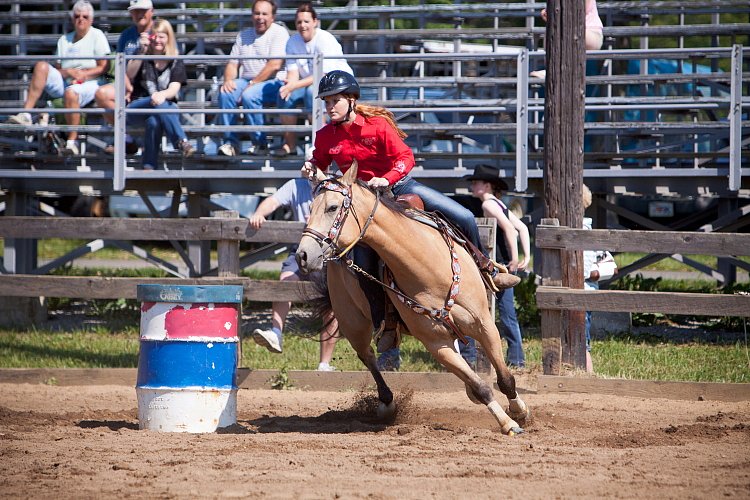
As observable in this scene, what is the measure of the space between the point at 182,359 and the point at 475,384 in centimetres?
218

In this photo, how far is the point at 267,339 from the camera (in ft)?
29.7

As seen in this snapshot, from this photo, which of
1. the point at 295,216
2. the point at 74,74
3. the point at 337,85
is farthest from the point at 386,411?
the point at 74,74

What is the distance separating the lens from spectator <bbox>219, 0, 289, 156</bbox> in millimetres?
11875

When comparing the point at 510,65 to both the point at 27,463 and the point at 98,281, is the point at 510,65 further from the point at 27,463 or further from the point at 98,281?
the point at 27,463

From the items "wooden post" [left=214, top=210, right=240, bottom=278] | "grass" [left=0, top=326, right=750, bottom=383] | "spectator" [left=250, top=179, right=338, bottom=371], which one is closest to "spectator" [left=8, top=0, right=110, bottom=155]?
"grass" [left=0, top=326, right=750, bottom=383]

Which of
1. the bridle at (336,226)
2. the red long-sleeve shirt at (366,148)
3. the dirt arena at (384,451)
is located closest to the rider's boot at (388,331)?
the dirt arena at (384,451)

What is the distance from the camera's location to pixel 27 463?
6.08 metres

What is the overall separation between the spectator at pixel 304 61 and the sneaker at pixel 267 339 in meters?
3.34

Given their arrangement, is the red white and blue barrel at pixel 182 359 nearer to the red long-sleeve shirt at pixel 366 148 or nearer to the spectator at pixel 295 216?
the red long-sleeve shirt at pixel 366 148

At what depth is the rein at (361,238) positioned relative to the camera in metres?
6.48

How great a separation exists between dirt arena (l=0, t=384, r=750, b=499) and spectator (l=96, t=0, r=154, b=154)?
14.7 ft

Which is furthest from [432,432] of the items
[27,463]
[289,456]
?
[27,463]

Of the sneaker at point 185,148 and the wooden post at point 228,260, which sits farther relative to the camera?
the sneaker at point 185,148

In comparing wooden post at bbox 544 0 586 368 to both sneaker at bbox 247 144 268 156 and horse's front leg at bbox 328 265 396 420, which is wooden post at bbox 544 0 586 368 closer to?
horse's front leg at bbox 328 265 396 420
